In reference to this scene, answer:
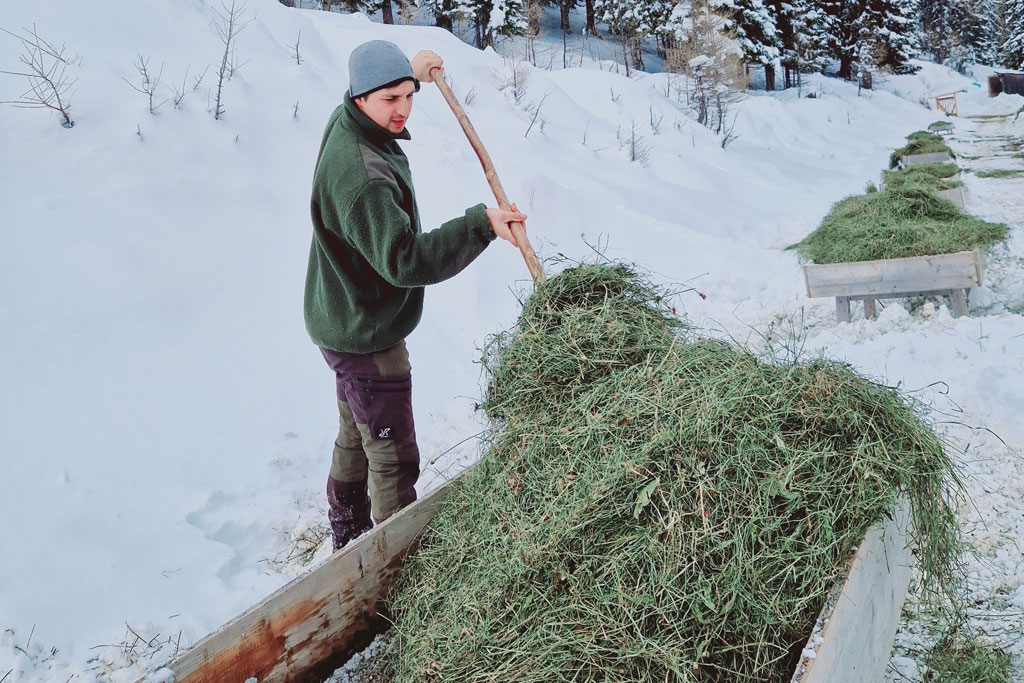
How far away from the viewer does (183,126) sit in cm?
530

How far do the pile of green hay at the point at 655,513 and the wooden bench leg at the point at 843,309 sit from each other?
3349 mm

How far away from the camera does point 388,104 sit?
2.27m

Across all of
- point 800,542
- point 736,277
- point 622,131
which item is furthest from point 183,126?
point 622,131

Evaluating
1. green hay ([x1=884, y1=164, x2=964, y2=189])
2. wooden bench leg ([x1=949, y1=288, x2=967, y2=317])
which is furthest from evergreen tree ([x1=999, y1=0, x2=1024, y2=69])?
wooden bench leg ([x1=949, y1=288, x2=967, y2=317])

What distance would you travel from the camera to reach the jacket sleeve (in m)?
2.08

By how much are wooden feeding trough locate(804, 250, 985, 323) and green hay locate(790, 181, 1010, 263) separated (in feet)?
0.57

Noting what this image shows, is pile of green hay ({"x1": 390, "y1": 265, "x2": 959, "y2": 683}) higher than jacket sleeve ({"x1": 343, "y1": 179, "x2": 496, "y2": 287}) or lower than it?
lower

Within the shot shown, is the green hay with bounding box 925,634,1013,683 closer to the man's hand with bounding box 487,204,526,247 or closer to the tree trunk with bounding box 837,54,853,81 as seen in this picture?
the man's hand with bounding box 487,204,526,247

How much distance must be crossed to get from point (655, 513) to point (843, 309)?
13.1ft

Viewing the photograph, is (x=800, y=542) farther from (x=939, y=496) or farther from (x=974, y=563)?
(x=974, y=563)

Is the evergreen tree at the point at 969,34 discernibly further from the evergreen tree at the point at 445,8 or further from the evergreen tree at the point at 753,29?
the evergreen tree at the point at 445,8

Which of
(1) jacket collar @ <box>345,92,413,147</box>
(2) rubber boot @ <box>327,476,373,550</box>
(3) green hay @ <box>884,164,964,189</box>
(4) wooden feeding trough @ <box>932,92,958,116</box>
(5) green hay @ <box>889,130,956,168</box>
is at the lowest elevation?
(4) wooden feeding trough @ <box>932,92,958,116</box>

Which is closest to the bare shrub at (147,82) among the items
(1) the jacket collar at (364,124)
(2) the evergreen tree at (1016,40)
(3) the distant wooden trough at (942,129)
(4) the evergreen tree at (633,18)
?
(1) the jacket collar at (364,124)

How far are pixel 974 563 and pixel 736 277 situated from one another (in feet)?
13.0
